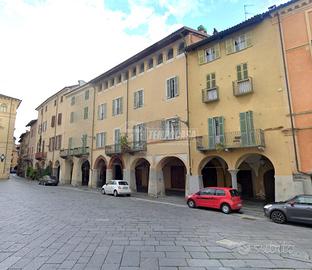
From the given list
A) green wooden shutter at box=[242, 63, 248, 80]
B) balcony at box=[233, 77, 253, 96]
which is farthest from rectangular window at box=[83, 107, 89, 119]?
green wooden shutter at box=[242, 63, 248, 80]

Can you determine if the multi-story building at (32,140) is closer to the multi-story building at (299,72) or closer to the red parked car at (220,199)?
the red parked car at (220,199)

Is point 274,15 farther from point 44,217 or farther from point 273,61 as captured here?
point 44,217

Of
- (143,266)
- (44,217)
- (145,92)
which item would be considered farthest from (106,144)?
(143,266)

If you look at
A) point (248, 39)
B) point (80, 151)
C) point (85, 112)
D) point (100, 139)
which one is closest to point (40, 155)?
point (80, 151)

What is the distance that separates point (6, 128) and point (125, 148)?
122ft

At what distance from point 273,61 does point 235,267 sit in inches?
570

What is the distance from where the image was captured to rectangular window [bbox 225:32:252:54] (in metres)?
17.9

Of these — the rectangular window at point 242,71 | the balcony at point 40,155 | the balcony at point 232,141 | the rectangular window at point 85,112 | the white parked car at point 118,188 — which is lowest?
the white parked car at point 118,188

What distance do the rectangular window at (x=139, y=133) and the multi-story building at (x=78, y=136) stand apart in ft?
28.5

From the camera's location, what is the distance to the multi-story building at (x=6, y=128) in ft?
160

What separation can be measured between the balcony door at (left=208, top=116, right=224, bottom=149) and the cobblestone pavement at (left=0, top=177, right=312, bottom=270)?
6.98 metres

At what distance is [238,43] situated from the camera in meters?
18.4

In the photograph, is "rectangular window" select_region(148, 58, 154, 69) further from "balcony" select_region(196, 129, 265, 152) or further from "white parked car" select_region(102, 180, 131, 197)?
"white parked car" select_region(102, 180, 131, 197)

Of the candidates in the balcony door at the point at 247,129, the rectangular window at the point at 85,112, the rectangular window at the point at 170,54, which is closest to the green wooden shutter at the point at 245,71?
the balcony door at the point at 247,129
